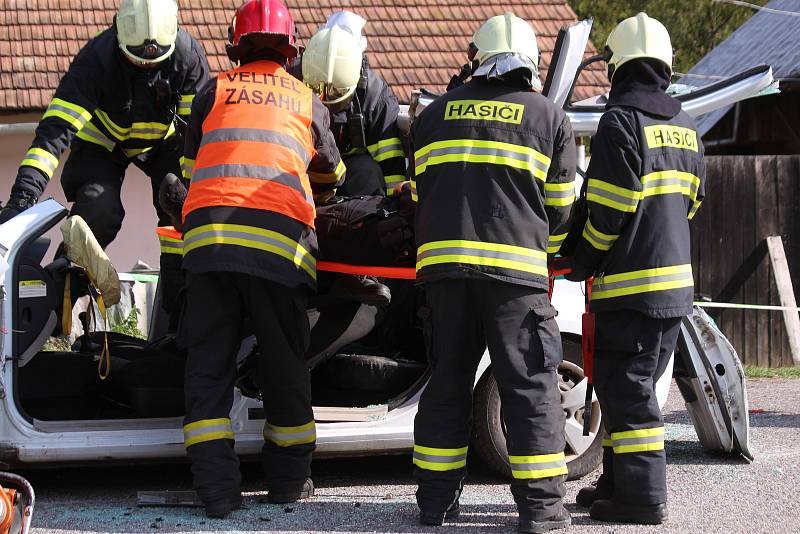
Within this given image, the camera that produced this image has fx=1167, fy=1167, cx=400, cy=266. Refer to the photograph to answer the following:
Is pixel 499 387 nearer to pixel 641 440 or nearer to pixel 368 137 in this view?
pixel 641 440

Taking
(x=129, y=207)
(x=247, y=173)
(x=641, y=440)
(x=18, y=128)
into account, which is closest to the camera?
(x=641, y=440)

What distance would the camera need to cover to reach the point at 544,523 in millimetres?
4426

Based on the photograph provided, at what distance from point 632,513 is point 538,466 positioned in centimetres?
49

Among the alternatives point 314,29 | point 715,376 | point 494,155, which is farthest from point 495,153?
point 314,29

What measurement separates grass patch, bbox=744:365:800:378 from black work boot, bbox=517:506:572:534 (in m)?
5.90

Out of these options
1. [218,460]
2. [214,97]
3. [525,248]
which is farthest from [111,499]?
[525,248]

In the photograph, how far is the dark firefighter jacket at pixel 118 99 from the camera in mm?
5871

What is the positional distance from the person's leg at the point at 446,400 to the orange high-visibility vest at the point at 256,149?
2.42ft

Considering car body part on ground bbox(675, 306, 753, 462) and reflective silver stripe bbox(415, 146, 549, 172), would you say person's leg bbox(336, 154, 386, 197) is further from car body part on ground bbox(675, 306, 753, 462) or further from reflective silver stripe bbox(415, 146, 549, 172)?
car body part on ground bbox(675, 306, 753, 462)

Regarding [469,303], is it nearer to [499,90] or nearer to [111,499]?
[499,90]

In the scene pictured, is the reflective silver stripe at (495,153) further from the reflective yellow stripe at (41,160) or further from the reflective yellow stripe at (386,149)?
the reflective yellow stripe at (41,160)

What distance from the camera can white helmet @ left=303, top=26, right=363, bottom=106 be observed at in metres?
5.38

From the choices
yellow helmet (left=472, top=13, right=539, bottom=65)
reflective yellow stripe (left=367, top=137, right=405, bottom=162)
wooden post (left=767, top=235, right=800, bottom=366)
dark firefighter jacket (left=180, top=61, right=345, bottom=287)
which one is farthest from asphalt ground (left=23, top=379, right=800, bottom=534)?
wooden post (left=767, top=235, right=800, bottom=366)

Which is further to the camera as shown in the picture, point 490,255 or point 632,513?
point 632,513
